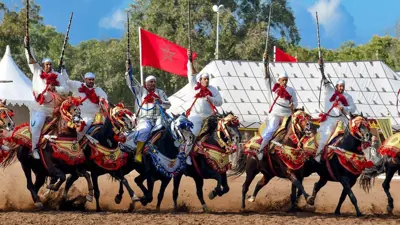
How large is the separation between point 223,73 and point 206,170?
596 inches

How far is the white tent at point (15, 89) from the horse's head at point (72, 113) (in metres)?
17.3

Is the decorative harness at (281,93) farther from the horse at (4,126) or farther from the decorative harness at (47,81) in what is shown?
the horse at (4,126)

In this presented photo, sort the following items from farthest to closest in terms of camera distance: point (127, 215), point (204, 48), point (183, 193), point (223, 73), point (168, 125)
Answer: point (204, 48), point (223, 73), point (183, 193), point (168, 125), point (127, 215)

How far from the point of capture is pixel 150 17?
5047 centimetres

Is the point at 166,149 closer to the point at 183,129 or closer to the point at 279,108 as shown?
the point at 183,129

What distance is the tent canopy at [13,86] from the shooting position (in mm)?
33000

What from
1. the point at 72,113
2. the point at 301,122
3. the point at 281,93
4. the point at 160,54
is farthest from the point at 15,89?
the point at 301,122

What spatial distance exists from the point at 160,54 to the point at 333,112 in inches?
550

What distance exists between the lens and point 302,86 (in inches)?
1257

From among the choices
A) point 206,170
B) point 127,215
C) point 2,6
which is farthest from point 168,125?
point 2,6

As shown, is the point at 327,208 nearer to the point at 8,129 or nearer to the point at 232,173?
the point at 232,173

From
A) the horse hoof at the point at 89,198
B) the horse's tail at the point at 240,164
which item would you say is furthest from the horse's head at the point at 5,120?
the horse's tail at the point at 240,164

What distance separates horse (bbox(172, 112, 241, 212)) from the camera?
1627 cm

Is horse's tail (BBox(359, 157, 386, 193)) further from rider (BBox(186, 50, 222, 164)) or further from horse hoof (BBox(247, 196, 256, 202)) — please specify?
rider (BBox(186, 50, 222, 164))
